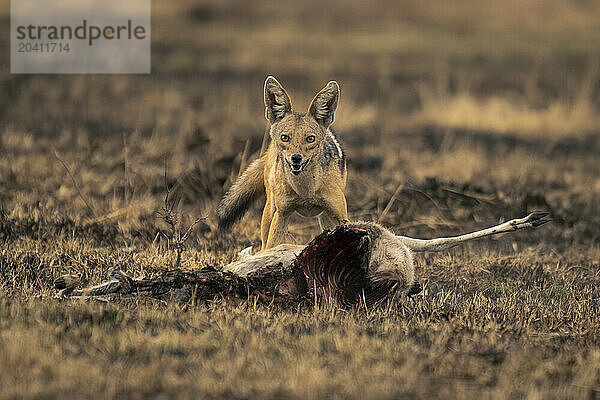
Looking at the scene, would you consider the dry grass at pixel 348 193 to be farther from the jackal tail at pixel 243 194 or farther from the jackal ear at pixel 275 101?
the jackal ear at pixel 275 101

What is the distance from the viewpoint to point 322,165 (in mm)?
6961

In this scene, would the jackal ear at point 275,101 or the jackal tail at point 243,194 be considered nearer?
the jackal ear at point 275,101

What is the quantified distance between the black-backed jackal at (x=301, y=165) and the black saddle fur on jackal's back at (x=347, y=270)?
2.88 ft

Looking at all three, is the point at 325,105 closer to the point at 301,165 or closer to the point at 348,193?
the point at 301,165

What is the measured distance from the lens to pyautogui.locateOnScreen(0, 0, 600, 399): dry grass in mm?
4578

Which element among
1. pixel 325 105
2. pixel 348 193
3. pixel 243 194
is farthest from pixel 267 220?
pixel 348 193

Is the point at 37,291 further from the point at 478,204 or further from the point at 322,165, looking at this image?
the point at 478,204

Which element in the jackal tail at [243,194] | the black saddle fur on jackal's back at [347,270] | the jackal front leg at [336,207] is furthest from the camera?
the jackal tail at [243,194]

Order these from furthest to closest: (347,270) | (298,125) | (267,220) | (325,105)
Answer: (267,220) → (325,105) → (298,125) → (347,270)

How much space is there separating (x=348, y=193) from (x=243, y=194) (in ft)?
9.16

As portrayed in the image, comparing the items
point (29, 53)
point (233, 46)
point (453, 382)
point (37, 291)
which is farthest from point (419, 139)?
point (453, 382)

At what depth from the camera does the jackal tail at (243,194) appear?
7809 millimetres

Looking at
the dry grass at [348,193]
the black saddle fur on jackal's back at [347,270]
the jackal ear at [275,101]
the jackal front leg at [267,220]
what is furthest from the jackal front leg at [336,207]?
the black saddle fur on jackal's back at [347,270]

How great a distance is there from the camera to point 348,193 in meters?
10.4
